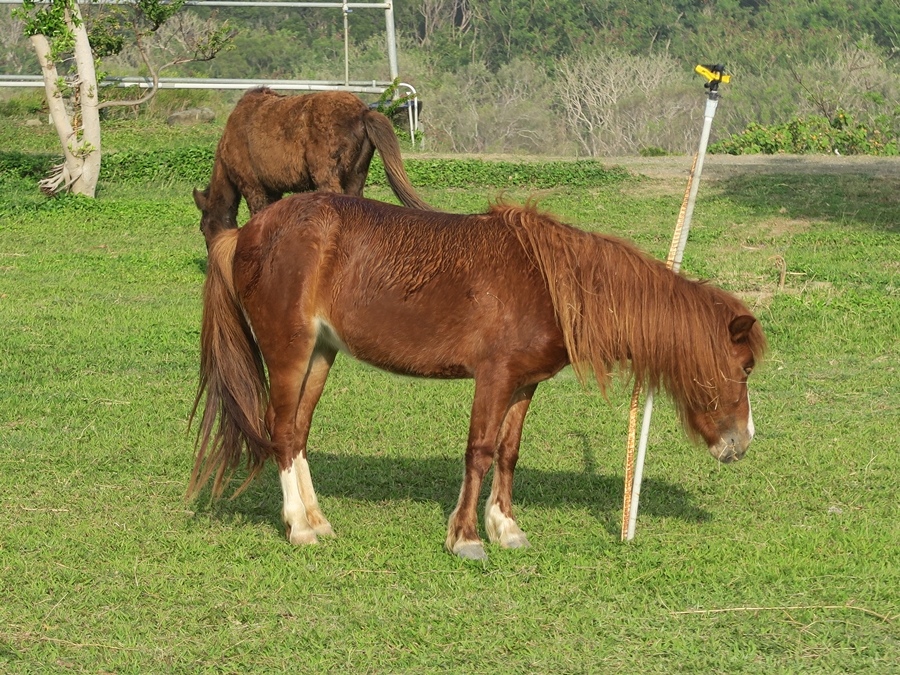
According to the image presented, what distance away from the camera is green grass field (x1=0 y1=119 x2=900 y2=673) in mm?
4500

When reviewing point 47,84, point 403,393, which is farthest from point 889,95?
point 403,393

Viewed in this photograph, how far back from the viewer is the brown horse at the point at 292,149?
1160cm

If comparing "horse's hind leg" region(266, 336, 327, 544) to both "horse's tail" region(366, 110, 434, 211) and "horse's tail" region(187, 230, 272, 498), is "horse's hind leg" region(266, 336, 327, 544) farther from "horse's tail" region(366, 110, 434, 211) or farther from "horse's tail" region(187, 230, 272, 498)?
"horse's tail" region(366, 110, 434, 211)

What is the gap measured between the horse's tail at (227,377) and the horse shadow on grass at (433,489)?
431mm

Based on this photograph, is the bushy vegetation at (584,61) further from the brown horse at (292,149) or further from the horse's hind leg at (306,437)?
the horse's hind leg at (306,437)

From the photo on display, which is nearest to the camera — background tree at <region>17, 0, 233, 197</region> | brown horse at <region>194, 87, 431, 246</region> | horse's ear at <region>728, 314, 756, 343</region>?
horse's ear at <region>728, 314, 756, 343</region>

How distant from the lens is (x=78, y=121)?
16.5 meters

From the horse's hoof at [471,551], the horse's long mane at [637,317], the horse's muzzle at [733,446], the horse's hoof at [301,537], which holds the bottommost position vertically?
the horse's hoof at [301,537]

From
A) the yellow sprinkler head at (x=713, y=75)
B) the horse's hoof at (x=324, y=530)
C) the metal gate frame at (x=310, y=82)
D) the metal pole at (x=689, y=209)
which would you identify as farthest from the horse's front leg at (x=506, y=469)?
the metal gate frame at (x=310, y=82)

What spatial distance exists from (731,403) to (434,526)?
163cm

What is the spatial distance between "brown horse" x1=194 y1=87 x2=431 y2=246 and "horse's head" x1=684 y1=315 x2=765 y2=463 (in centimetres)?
598

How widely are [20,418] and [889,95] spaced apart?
3815 centimetres

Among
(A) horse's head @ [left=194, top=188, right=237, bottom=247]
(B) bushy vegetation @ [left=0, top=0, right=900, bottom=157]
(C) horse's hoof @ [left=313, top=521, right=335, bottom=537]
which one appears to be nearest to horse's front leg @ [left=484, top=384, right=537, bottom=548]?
(C) horse's hoof @ [left=313, top=521, right=335, bottom=537]

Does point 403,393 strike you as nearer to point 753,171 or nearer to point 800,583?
point 800,583
